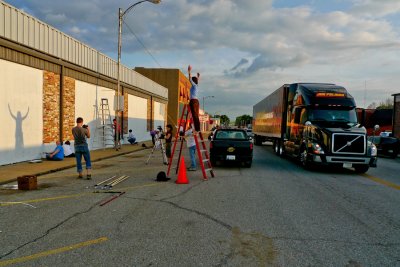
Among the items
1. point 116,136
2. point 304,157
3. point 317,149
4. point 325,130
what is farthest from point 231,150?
point 116,136

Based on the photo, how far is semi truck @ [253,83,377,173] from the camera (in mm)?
13148

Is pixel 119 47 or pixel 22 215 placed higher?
pixel 119 47

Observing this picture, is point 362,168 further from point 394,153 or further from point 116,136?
point 116,136

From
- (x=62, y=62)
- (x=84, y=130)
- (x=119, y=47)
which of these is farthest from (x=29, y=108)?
(x=119, y=47)

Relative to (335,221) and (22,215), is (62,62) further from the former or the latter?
(335,221)

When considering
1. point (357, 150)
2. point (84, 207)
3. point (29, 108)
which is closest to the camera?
point (84, 207)

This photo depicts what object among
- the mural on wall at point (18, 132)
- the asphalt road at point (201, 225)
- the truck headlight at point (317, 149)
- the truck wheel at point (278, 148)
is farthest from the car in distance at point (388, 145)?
the mural on wall at point (18, 132)

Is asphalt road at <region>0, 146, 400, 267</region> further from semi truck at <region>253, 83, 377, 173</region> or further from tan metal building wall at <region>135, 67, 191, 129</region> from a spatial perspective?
tan metal building wall at <region>135, 67, 191, 129</region>

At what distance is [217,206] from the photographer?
7.41m

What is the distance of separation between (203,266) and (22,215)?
401 centimetres

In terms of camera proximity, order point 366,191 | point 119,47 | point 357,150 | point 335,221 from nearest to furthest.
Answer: point 335,221
point 366,191
point 357,150
point 119,47

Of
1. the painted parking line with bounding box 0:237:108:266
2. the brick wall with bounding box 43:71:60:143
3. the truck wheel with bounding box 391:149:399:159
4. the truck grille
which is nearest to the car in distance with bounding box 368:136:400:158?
the truck wheel with bounding box 391:149:399:159

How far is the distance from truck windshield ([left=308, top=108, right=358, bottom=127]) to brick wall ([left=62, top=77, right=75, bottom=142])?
1190 centimetres

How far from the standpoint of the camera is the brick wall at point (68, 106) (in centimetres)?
1820
